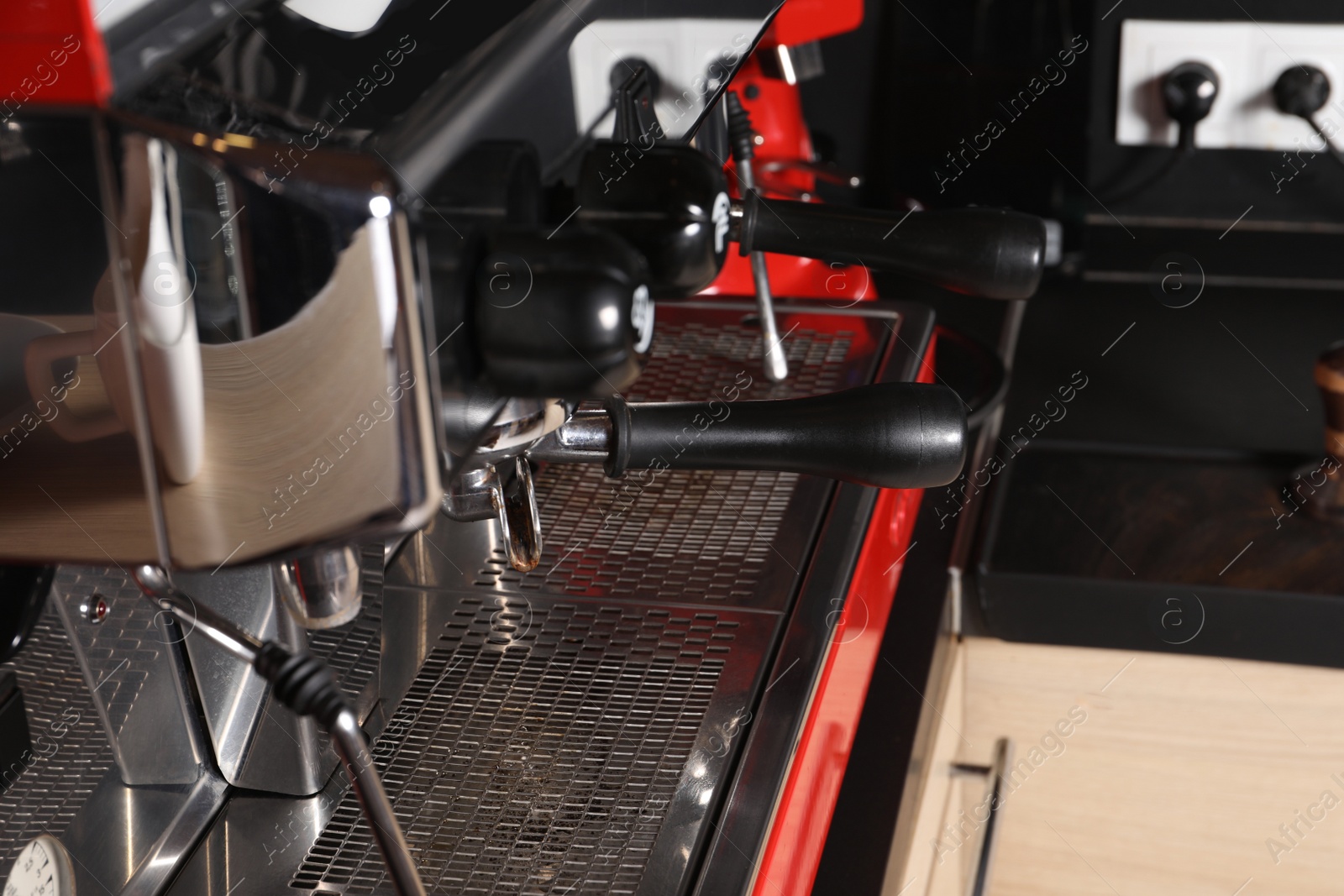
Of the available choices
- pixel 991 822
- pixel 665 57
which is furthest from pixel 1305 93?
pixel 665 57

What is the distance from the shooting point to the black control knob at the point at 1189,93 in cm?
120

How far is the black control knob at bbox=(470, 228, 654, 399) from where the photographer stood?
1.05 ft

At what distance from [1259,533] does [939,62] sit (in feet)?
1.97

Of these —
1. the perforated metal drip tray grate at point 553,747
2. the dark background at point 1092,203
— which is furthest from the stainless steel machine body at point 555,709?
the dark background at point 1092,203

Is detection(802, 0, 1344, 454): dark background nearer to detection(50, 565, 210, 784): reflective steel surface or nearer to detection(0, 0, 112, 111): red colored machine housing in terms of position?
detection(50, 565, 210, 784): reflective steel surface

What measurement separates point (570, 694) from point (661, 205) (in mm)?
273

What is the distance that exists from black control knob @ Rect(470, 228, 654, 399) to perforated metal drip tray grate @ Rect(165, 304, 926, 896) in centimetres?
26

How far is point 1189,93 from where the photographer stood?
47.5 inches

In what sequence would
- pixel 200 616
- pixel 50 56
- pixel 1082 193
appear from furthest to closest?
1. pixel 1082 193
2. pixel 200 616
3. pixel 50 56

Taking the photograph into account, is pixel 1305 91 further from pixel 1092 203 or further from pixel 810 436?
pixel 810 436

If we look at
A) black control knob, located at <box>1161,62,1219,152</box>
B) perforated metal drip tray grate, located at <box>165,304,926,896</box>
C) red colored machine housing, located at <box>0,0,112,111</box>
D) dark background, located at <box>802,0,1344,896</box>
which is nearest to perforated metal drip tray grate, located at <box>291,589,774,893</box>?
perforated metal drip tray grate, located at <box>165,304,926,896</box>

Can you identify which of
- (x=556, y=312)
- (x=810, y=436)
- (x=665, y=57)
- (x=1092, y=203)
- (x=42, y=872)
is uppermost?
(x=1092, y=203)

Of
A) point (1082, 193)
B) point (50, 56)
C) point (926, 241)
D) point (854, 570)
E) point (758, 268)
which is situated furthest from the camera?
point (1082, 193)

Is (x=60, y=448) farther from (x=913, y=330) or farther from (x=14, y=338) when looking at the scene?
(x=913, y=330)
